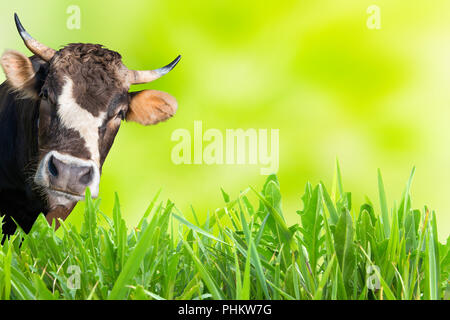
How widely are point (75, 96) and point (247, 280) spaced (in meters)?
2.50

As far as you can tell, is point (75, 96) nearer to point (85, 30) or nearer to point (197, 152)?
point (85, 30)

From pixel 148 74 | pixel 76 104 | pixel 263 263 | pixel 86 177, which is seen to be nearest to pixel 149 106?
pixel 148 74

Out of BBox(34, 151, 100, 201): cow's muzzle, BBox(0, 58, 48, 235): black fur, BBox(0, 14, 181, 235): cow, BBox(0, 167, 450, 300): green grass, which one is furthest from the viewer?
BBox(0, 58, 48, 235): black fur

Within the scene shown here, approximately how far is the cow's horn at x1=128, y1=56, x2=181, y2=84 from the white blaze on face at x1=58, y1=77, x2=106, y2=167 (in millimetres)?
540

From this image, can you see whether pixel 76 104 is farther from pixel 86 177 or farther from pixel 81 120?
pixel 86 177

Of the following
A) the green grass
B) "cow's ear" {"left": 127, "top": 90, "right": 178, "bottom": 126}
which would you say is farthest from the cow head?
the green grass

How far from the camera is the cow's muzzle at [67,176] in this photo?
111 inches

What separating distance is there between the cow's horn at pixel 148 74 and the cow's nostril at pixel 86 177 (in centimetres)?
98

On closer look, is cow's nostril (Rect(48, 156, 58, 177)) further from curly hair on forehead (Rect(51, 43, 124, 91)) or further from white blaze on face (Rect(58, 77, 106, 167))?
curly hair on forehead (Rect(51, 43, 124, 91))

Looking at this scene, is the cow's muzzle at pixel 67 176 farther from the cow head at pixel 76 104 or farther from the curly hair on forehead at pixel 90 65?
the curly hair on forehead at pixel 90 65

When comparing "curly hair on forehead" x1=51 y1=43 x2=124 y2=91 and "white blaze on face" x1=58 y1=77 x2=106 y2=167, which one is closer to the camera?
"white blaze on face" x1=58 y1=77 x2=106 y2=167

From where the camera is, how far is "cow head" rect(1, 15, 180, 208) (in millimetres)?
2896

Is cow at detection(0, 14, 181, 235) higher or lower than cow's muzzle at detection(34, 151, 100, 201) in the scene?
higher
